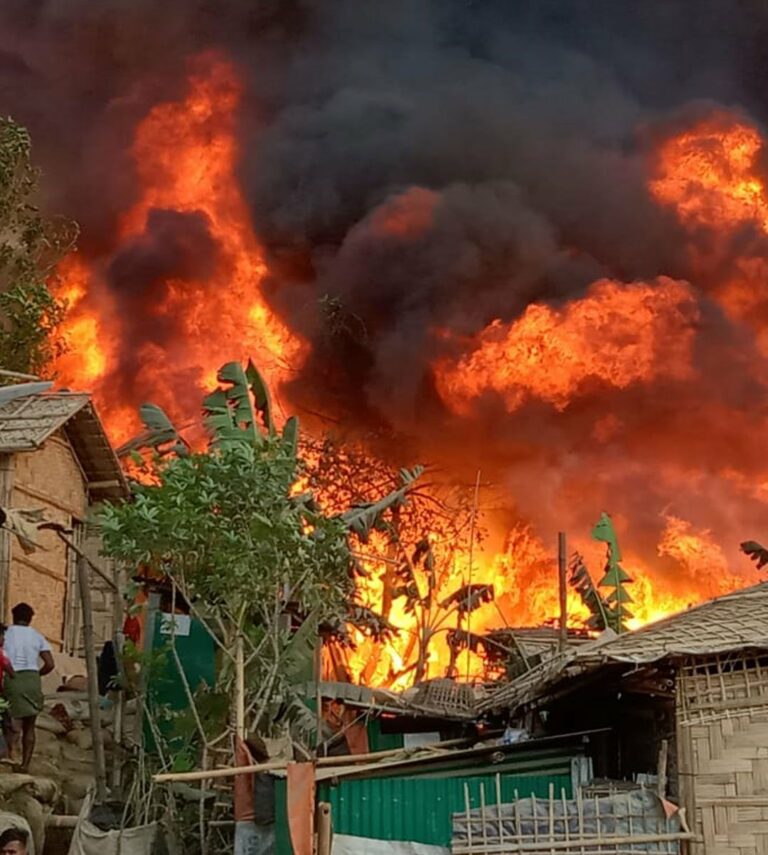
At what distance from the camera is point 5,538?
16312 mm

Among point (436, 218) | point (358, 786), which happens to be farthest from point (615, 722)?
point (436, 218)

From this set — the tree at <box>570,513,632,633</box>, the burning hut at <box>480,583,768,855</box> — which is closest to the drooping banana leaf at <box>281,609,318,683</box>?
the burning hut at <box>480,583,768,855</box>

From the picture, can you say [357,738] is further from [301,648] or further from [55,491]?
[55,491]

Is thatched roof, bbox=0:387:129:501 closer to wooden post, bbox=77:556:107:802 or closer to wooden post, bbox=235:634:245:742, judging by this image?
wooden post, bbox=77:556:107:802

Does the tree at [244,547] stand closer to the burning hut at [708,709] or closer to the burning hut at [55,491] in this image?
the burning hut at [708,709]

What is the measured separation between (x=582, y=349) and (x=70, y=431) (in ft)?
54.1

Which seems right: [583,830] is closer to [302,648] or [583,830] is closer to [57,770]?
[302,648]

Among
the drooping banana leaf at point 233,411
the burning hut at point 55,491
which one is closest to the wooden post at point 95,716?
the drooping banana leaf at point 233,411

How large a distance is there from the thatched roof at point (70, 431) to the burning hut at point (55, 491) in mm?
15

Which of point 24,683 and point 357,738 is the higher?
point 24,683

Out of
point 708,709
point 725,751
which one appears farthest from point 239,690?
point 725,751

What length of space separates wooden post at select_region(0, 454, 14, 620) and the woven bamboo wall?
982 cm

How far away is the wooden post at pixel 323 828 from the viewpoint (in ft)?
33.3

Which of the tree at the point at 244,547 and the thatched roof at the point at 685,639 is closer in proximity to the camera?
the thatched roof at the point at 685,639
